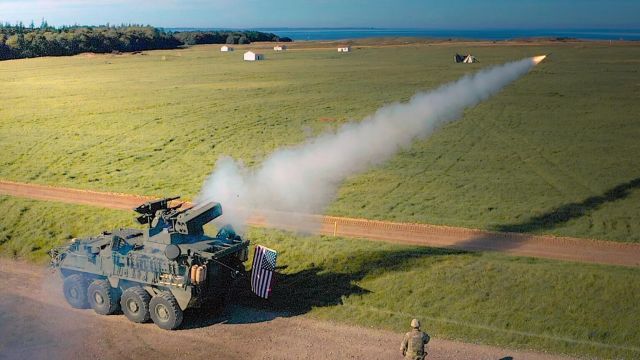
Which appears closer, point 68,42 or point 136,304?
point 136,304

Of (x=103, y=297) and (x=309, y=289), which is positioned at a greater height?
(x=103, y=297)

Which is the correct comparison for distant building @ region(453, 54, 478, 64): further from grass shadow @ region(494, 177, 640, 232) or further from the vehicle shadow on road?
the vehicle shadow on road

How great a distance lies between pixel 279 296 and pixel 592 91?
64991 mm

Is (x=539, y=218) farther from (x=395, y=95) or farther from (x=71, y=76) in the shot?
(x=71, y=76)

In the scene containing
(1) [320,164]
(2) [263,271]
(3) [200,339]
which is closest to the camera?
(3) [200,339]

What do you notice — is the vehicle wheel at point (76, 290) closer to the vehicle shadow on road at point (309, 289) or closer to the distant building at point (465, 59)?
the vehicle shadow on road at point (309, 289)

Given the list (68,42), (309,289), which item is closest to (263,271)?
(309,289)

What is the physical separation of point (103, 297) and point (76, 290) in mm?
1258

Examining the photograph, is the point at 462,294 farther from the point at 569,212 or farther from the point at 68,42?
the point at 68,42

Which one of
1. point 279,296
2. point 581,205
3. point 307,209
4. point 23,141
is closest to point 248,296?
point 279,296

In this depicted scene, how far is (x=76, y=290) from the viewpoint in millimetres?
19703

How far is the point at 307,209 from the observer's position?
30297mm

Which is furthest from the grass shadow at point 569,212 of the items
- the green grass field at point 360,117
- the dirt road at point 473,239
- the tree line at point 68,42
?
the tree line at point 68,42

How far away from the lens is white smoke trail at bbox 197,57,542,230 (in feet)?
85.4
